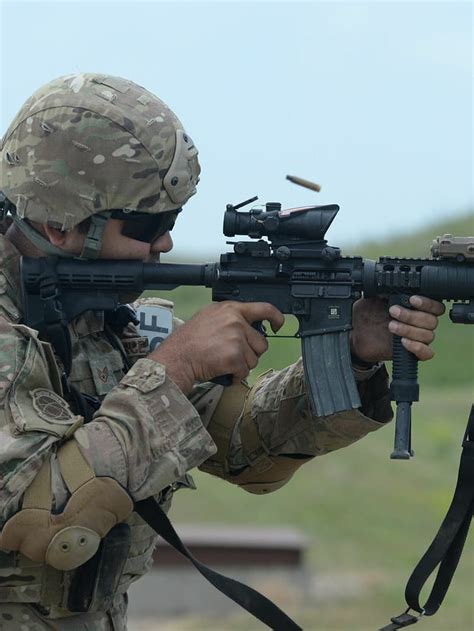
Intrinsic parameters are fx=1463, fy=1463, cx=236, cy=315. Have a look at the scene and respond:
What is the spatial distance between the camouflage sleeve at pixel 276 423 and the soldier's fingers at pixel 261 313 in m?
0.43

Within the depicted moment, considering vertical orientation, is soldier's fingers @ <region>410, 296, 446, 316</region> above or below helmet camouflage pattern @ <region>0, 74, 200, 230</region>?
below

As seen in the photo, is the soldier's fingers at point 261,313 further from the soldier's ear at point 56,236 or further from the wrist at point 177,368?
the soldier's ear at point 56,236

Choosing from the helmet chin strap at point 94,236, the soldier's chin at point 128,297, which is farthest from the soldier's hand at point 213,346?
the helmet chin strap at point 94,236

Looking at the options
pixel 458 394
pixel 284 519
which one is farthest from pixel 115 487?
pixel 458 394

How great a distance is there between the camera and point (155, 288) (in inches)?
203

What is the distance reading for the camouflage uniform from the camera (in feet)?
15.1

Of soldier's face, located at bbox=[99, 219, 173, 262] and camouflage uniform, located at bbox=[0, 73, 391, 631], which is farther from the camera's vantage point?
soldier's face, located at bbox=[99, 219, 173, 262]

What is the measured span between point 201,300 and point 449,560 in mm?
14013

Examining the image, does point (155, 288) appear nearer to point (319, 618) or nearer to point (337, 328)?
point (337, 328)

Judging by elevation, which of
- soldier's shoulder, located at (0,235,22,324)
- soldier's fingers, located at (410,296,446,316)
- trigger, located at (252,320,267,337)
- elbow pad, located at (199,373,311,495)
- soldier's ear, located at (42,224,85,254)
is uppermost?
soldier's ear, located at (42,224,85,254)

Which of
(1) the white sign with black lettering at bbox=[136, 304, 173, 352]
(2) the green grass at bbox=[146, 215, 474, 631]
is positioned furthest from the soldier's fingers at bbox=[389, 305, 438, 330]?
(2) the green grass at bbox=[146, 215, 474, 631]

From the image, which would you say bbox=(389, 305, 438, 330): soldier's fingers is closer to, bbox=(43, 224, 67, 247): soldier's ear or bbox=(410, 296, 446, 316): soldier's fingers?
bbox=(410, 296, 446, 316): soldier's fingers

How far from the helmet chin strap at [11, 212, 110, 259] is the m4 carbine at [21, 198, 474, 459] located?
0.04 metres

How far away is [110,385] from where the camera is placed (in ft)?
17.2
